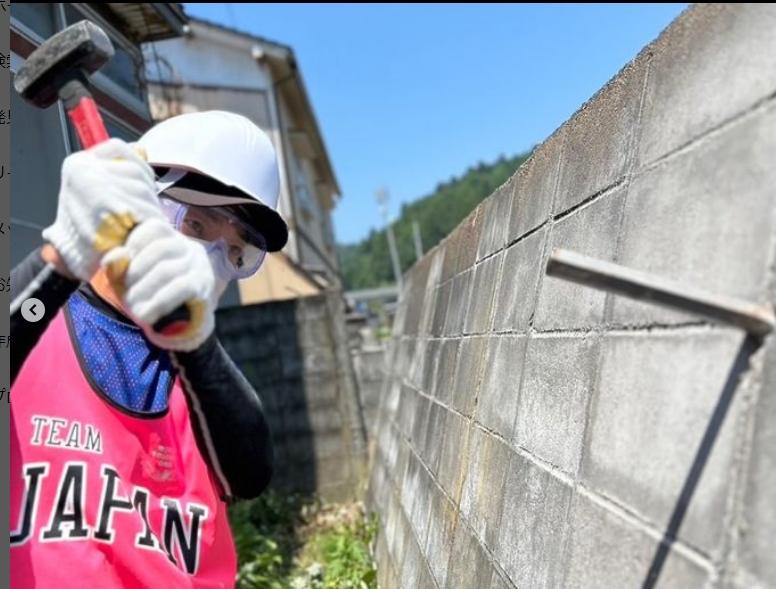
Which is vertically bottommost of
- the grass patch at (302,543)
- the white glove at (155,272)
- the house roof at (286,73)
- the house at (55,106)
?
the grass patch at (302,543)

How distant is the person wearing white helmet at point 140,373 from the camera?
1232 millimetres

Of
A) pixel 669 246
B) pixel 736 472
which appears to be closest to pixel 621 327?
pixel 669 246

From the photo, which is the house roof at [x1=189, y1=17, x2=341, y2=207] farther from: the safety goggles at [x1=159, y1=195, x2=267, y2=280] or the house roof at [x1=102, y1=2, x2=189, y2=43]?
the safety goggles at [x1=159, y1=195, x2=267, y2=280]

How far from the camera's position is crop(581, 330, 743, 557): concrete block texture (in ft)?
3.20

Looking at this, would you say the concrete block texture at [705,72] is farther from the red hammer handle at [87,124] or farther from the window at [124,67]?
the window at [124,67]

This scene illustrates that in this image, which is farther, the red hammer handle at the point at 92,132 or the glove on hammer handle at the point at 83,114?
the glove on hammer handle at the point at 83,114

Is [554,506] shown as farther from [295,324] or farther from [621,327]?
[295,324]

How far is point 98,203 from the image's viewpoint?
1.21 metres

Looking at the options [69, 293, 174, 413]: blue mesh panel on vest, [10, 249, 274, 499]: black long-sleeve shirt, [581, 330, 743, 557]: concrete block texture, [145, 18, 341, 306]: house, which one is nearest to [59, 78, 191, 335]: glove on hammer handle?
[10, 249, 274, 499]: black long-sleeve shirt

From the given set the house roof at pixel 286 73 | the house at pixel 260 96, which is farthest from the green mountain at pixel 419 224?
the house at pixel 260 96

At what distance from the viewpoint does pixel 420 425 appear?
367cm

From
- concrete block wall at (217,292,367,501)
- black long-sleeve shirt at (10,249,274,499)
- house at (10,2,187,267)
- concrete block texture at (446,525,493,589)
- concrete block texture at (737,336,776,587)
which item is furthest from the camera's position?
concrete block wall at (217,292,367,501)

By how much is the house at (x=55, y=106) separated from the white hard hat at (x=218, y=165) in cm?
162

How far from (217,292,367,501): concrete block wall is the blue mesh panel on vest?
6065 mm
